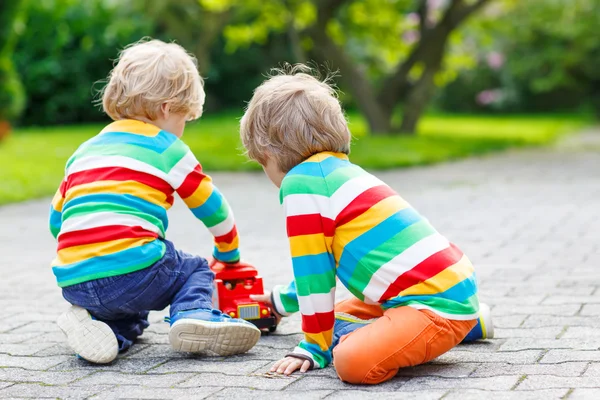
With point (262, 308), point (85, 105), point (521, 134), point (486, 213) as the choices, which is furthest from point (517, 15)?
point (262, 308)

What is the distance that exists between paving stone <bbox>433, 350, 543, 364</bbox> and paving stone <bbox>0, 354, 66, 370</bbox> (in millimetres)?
1321

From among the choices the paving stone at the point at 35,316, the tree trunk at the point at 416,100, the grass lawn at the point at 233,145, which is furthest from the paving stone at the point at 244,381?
the tree trunk at the point at 416,100

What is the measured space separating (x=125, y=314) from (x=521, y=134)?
13.5 meters

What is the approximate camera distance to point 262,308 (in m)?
3.47

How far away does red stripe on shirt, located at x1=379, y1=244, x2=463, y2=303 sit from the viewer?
2.87m

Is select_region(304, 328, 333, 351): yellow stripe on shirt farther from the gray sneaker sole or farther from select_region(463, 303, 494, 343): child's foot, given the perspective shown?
select_region(463, 303, 494, 343): child's foot

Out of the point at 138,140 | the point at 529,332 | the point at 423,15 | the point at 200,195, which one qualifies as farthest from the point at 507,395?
the point at 423,15

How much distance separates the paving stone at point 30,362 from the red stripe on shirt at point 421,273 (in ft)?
3.91

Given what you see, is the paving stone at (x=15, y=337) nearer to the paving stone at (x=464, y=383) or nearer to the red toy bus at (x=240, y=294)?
the red toy bus at (x=240, y=294)

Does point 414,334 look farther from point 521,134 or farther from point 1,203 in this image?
point 521,134

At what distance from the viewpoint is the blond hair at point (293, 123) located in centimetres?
299

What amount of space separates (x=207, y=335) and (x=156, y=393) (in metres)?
0.37

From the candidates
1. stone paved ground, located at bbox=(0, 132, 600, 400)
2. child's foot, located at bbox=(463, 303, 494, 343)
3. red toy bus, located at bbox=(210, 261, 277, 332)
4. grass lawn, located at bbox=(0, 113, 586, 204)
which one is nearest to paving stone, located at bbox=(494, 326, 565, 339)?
stone paved ground, located at bbox=(0, 132, 600, 400)

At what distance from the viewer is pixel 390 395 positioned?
8.83 feet
